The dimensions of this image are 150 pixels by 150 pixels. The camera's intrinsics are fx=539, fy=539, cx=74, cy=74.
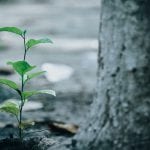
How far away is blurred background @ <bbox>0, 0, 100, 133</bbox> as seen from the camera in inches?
133

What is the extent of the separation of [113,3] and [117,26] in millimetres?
77

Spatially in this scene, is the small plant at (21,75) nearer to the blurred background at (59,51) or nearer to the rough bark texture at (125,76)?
the rough bark texture at (125,76)

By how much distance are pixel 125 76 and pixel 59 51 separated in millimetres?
3277

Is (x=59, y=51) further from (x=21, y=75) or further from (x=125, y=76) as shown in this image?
(x=125, y=76)

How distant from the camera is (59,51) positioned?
5000 millimetres

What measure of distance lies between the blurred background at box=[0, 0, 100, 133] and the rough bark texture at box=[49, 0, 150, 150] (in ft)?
4.08

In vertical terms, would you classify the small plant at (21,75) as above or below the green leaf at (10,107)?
above

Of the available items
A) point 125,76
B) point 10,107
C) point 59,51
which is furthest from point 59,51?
point 125,76

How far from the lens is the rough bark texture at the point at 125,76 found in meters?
1.72

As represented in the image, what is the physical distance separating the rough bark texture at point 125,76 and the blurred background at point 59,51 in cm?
124

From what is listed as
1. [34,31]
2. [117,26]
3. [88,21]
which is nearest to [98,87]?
[117,26]

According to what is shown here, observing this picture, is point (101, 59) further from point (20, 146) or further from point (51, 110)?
point (51, 110)

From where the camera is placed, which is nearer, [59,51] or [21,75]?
[21,75]

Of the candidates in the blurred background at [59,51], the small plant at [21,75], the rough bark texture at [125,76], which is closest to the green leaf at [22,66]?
the small plant at [21,75]
